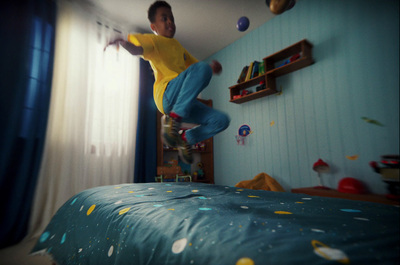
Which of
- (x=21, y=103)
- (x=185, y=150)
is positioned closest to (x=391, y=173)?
(x=185, y=150)

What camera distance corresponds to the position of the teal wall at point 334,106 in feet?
Answer: 1.14

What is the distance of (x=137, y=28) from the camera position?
1.22 meters

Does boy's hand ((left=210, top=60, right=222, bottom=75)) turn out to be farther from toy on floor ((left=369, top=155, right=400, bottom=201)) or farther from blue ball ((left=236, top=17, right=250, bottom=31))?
toy on floor ((left=369, top=155, right=400, bottom=201))

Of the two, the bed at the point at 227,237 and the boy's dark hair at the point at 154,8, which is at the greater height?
the boy's dark hair at the point at 154,8

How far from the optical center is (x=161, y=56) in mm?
1013

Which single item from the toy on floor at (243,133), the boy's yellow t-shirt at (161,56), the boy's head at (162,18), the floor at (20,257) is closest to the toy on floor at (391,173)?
the toy on floor at (243,133)

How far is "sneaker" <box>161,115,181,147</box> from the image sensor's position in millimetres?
940

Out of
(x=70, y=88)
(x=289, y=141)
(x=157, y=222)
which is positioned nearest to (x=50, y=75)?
(x=70, y=88)

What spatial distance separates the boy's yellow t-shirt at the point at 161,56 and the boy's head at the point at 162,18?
0.04 m

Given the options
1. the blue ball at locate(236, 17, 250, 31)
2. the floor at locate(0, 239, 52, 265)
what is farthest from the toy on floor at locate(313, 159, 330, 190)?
the floor at locate(0, 239, 52, 265)

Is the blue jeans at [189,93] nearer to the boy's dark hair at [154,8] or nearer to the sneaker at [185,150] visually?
the sneaker at [185,150]

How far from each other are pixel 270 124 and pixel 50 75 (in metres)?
2.29

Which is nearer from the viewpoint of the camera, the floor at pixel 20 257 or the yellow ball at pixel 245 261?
the yellow ball at pixel 245 261

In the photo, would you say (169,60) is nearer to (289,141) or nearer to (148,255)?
(289,141)
